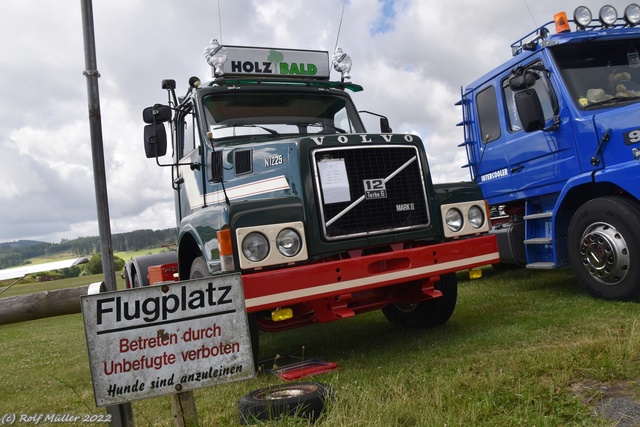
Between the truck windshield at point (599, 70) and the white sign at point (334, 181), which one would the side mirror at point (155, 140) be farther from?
the truck windshield at point (599, 70)

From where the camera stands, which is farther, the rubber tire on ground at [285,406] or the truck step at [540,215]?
the truck step at [540,215]

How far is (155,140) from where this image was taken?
17.6 feet

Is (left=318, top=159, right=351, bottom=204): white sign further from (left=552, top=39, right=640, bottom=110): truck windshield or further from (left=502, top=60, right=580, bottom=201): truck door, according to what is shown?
(left=552, top=39, right=640, bottom=110): truck windshield

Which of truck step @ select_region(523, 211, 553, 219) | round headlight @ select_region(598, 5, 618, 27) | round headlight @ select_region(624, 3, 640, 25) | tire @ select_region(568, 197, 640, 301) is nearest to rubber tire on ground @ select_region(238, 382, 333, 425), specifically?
tire @ select_region(568, 197, 640, 301)

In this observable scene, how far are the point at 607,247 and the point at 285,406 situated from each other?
14.1ft

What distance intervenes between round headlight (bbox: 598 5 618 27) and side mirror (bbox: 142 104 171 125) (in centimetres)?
540

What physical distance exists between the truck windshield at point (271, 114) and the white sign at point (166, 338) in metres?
2.98

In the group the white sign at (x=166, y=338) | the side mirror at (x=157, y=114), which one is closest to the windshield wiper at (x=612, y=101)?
the side mirror at (x=157, y=114)

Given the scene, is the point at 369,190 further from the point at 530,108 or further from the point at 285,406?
the point at 530,108

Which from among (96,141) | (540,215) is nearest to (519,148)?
(540,215)

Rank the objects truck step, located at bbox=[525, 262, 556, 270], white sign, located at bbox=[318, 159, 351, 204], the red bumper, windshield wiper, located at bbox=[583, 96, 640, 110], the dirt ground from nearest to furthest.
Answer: the dirt ground
the red bumper
white sign, located at bbox=[318, 159, 351, 204]
windshield wiper, located at bbox=[583, 96, 640, 110]
truck step, located at bbox=[525, 262, 556, 270]

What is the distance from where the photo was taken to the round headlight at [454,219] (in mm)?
5270

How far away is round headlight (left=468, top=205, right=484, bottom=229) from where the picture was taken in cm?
538

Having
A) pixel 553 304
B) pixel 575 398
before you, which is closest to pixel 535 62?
pixel 553 304
